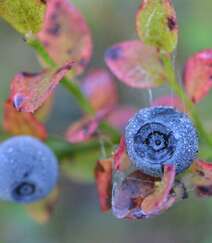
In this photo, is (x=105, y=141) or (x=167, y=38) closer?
(x=167, y=38)

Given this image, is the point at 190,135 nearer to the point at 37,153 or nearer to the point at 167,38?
the point at 167,38

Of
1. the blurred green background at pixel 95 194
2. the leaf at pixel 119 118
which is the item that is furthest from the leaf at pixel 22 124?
the blurred green background at pixel 95 194

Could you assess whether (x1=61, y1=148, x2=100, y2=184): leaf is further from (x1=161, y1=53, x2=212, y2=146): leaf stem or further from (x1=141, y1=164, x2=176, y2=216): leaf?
(x1=141, y1=164, x2=176, y2=216): leaf

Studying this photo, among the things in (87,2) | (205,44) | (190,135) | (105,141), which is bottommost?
(205,44)

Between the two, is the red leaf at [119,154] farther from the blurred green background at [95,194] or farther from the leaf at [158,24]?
the blurred green background at [95,194]

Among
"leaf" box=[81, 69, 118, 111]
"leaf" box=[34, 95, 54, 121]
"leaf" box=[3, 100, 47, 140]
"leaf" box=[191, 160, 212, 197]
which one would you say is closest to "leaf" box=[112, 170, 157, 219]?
"leaf" box=[191, 160, 212, 197]

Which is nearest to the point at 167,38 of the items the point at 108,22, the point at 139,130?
the point at 139,130

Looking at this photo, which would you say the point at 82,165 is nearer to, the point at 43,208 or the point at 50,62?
the point at 43,208

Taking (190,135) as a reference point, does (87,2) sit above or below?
below
